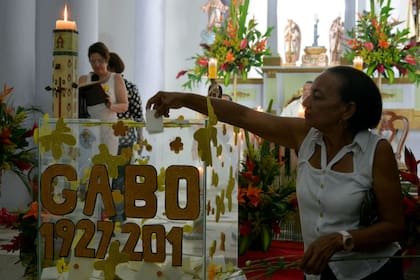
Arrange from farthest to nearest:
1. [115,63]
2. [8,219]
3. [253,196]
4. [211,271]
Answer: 1. [115,63]
2. [253,196]
3. [8,219]
4. [211,271]

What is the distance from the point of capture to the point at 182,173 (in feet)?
5.29

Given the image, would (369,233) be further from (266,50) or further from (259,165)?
(266,50)

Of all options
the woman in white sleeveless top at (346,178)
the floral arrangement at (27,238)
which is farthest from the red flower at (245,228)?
the woman in white sleeveless top at (346,178)

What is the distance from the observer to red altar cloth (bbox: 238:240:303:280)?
3477mm

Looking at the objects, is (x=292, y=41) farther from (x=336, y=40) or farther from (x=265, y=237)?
(x=265, y=237)

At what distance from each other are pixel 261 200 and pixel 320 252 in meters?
2.25

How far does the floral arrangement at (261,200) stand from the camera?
3.86 m

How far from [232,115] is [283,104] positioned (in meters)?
8.97

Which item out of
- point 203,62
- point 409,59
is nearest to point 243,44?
point 203,62

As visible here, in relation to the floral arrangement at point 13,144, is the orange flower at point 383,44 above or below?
above

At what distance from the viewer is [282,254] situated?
392 centimetres

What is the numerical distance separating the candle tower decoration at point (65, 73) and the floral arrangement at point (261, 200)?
143 centimetres

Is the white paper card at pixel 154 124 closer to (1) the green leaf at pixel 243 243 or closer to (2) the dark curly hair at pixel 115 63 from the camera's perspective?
(1) the green leaf at pixel 243 243

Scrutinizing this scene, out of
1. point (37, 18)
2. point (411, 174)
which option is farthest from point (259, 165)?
point (37, 18)
